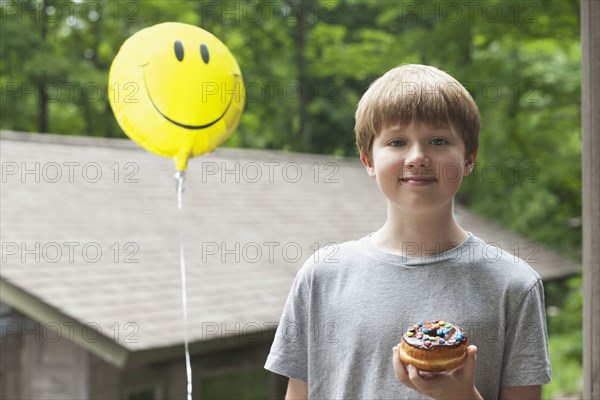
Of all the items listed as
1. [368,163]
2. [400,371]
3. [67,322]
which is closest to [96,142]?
[67,322]

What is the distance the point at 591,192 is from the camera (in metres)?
1.87

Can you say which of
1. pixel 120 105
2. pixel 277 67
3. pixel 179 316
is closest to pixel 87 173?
pixel 179 316

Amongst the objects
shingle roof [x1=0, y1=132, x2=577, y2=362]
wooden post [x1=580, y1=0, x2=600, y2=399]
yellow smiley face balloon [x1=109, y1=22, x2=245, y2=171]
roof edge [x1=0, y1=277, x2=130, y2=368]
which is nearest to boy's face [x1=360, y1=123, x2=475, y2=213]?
wooden post [x1=580, y1=0, x2=600, y2=399]

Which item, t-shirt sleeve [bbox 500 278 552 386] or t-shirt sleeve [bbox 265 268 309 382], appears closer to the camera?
t-shirt sleeve [bbox 500 278 552 386]

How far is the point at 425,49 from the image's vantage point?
8.44m

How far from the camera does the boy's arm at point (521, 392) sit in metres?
1.36

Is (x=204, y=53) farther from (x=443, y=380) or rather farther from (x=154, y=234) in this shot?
(x=154, y=234)

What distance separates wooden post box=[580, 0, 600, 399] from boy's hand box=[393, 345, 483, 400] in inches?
28.9

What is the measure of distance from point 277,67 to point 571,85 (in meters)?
7.04

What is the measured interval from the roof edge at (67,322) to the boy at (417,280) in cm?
292

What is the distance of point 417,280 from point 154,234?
16.7 feet

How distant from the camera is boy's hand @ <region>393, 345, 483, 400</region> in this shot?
4.11 ft

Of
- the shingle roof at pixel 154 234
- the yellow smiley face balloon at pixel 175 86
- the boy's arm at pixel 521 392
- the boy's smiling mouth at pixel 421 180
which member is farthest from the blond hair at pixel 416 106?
the shingle roof at pixel 154 234

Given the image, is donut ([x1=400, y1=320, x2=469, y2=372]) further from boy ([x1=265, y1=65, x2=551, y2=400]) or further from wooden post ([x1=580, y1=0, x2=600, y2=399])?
wooden post ([x1=580, y1=0, x2=600, y2=399])
